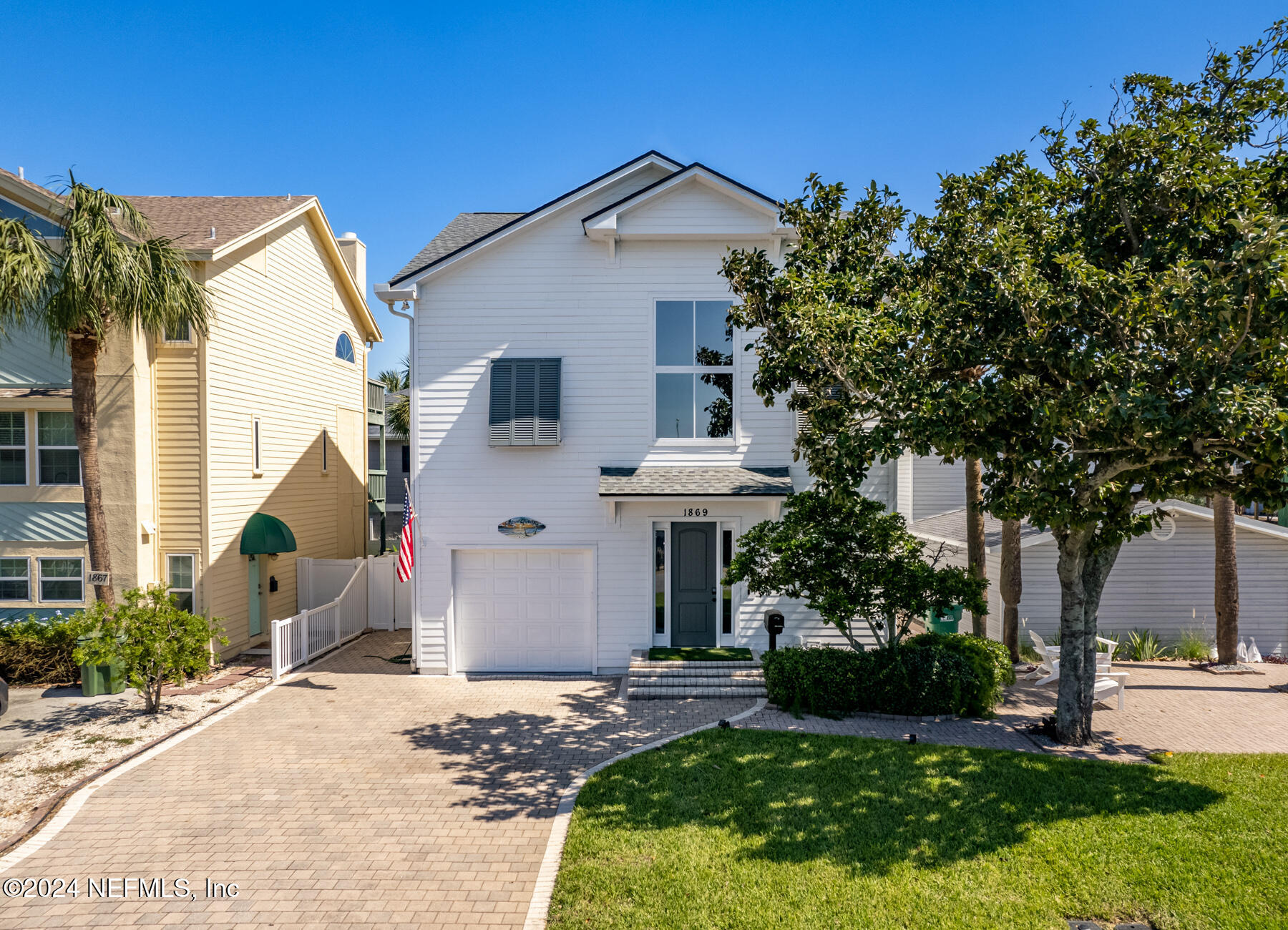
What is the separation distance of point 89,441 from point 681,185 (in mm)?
11638

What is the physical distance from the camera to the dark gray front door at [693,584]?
13633mm

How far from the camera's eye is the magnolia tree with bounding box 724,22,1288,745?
7.27m

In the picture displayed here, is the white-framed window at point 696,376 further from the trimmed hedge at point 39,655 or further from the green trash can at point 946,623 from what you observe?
the trimmed hedge at point 39,655

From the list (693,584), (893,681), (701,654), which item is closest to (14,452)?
(693,584)

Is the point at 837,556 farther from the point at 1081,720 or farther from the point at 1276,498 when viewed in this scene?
the point at 1276,498

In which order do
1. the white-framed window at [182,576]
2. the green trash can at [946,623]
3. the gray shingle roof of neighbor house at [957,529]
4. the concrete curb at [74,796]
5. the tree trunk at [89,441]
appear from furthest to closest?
the green trash can at [946,623]
the gray shingle roof of neighbor house at [957,529]
the white-framed window at [182,576]
the tree trunk at [89,441]
the concrete curb at [74,796]

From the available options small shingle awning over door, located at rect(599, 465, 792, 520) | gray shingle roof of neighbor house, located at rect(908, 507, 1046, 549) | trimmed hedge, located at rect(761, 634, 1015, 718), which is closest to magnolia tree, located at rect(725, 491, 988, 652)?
trimmed hedge, located at rect(761, 634, 1015, 718)

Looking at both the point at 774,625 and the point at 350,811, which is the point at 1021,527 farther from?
the point at 350,811

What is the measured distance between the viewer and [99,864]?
6914mm

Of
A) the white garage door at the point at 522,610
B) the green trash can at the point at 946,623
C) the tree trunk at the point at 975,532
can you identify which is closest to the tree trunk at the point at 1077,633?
the tree trunk at the point at 975,532

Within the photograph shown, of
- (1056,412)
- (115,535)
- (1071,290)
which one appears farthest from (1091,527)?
(115,535)

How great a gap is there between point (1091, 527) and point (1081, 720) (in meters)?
2.72

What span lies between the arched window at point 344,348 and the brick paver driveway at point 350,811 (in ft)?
36.8

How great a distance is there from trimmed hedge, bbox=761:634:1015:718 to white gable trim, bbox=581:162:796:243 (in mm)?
7843
